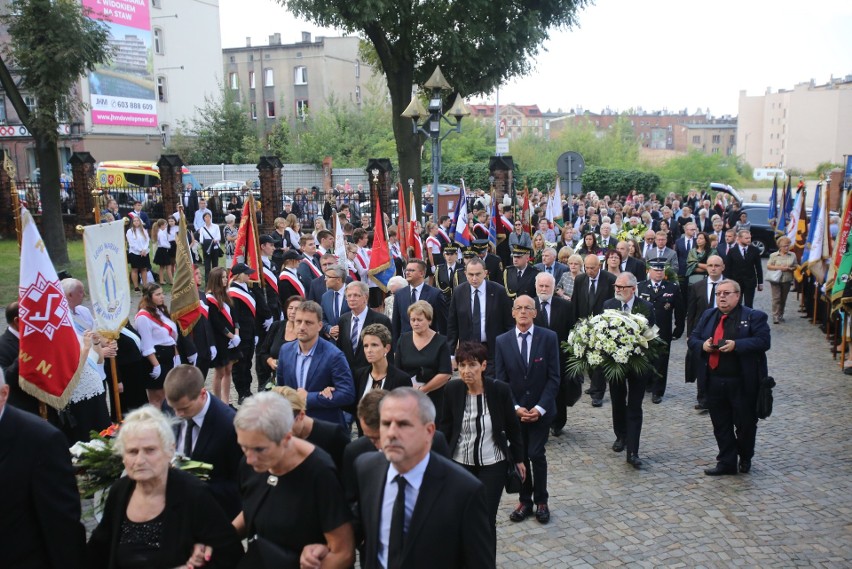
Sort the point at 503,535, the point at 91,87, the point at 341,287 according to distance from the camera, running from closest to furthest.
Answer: the point at 503,535, the point at 341,287, the point at 91,87

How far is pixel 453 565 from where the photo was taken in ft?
11.8

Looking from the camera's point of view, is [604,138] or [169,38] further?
[604,138]

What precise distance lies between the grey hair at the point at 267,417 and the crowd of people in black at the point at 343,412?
10 mm

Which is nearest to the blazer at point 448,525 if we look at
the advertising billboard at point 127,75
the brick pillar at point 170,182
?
the brick pillar at point 170,182

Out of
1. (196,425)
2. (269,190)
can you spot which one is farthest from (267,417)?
(269,190)

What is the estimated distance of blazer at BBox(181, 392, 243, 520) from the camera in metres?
4.64

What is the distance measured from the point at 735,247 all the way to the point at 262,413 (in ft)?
43.5

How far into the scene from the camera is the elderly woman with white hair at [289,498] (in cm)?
379

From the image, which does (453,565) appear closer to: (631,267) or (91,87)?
(631,267)

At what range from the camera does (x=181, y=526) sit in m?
3.88

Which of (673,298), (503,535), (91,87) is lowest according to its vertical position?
(503,535)

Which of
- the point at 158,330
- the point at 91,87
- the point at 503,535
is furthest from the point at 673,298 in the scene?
the point at 91,87

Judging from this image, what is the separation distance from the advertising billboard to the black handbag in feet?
154

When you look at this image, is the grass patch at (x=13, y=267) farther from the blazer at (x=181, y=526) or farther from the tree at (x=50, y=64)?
the blazer at (x=181, y=526)
